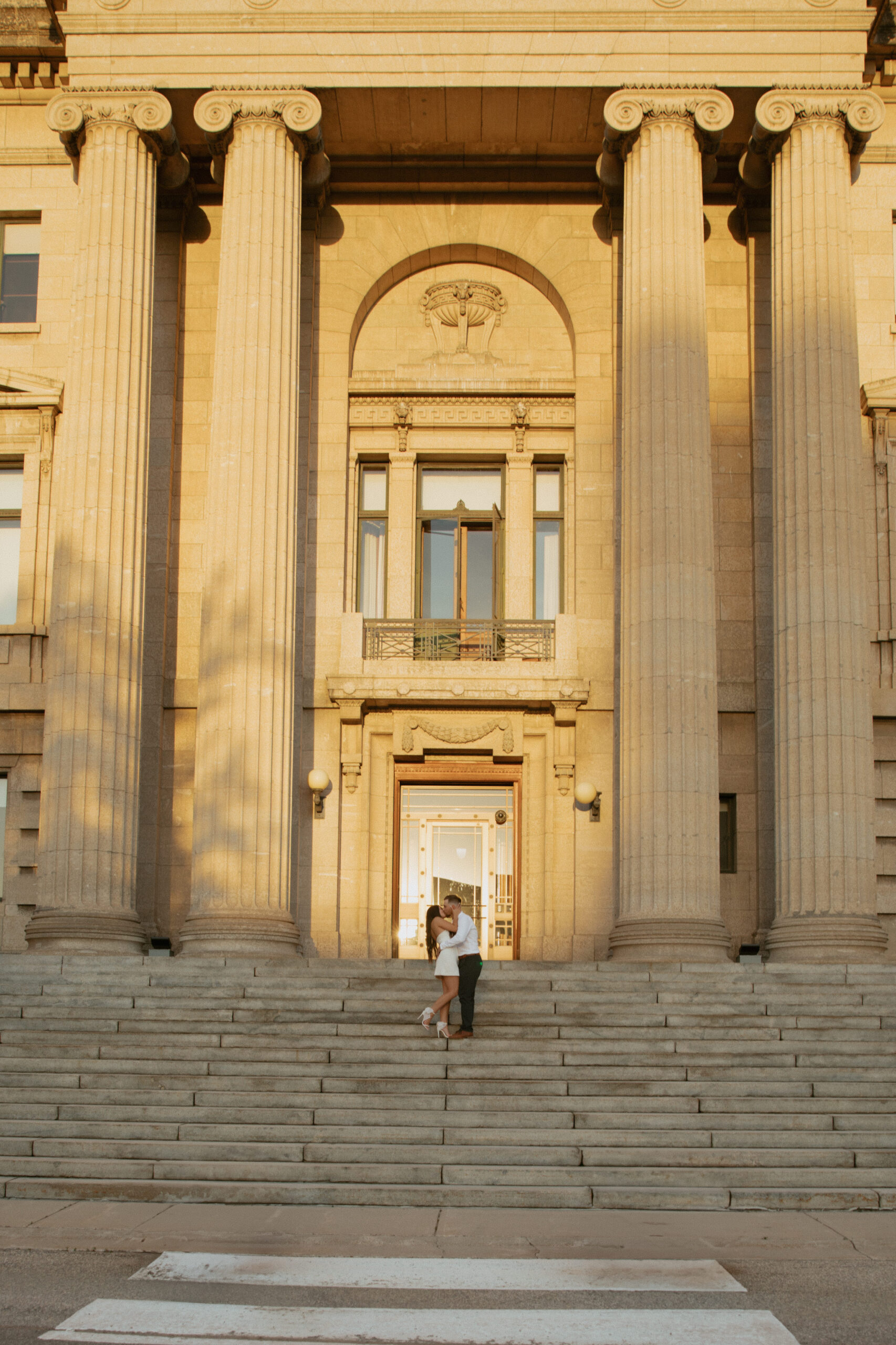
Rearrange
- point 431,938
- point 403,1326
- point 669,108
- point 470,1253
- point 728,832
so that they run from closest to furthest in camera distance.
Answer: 1. point 403,1326
2. point 470,1253
3. point 669,108
4. point 431,938
5. point 728,832

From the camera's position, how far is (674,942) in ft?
73.4

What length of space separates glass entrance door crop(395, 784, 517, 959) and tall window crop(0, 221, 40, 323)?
460 inches

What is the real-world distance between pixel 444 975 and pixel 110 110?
1624 cm

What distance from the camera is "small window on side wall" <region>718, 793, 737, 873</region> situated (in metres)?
26.1

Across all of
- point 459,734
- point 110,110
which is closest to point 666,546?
point 459,734

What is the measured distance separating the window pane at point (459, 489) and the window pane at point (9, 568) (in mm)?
7514

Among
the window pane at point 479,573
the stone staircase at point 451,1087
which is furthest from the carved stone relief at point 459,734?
the stone staircase at point 451,1087

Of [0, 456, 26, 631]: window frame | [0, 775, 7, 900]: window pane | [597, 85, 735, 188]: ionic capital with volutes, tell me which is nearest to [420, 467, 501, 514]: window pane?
[597, 85, 735, 188]: ionic capital with volutes

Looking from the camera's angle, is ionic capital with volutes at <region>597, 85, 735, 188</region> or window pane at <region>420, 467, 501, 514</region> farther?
window pane at <region>420, 467, 501, 514</region>

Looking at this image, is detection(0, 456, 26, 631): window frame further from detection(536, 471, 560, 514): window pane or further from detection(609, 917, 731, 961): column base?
detection(609, 917, 731, 961): column base

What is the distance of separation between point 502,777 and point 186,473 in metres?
7.97

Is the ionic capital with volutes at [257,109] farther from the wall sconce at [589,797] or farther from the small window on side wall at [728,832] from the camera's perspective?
the small window on side wall at [728,832]

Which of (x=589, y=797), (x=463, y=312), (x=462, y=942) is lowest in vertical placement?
(x=462, y=942)

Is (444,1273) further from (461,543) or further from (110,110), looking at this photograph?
(110,110)
